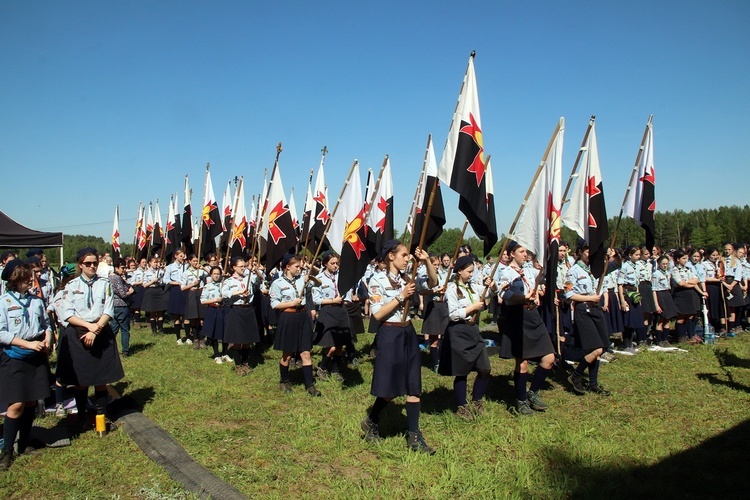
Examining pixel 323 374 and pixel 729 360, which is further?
pixel 729 360

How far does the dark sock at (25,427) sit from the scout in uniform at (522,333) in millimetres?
5863

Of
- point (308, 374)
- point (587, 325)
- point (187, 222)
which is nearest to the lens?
point (587, 325)

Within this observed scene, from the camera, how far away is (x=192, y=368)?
10070 mm

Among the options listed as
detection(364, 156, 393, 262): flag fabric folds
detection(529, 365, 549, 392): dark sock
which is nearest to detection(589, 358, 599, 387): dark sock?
detection(529, 365, 549, 392): dark sock

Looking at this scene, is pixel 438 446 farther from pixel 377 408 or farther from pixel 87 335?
pixel 87 335

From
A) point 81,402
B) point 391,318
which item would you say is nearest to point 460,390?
point 391,318

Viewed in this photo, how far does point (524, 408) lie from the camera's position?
6781 millimetres

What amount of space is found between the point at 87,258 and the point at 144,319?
13.6 meters

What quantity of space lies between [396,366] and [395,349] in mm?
185

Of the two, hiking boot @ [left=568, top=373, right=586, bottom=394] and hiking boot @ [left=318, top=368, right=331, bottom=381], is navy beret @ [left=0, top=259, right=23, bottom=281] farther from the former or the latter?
hiking boot @ [left=568, top=373, right=586, bottom=394]

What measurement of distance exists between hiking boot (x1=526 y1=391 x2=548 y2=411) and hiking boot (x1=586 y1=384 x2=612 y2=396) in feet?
3.59

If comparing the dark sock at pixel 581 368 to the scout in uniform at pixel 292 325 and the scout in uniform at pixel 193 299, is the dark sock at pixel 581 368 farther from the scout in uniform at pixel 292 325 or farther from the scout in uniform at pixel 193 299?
the scout in uniform at pixel 193 299

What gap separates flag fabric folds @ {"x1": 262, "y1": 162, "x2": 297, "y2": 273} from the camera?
9.92 meters

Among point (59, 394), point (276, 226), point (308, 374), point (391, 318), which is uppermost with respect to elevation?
point (276, 226)
